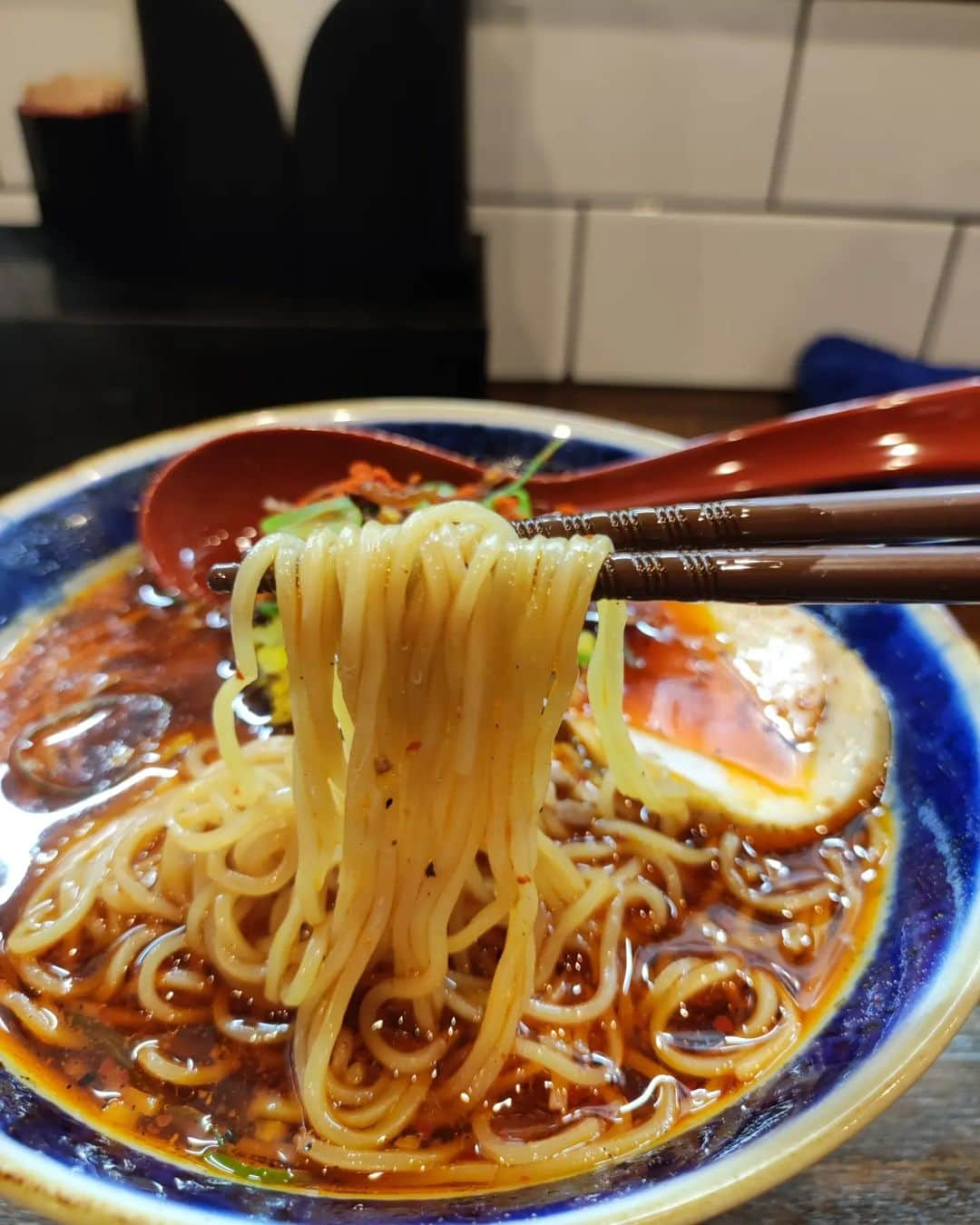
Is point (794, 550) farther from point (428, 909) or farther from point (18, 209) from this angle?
point (18, 209)

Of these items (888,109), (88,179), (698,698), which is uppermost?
(888,109)

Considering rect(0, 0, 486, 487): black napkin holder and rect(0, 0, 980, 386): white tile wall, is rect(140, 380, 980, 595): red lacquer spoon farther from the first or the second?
rect(0, 0, 980, 386): white tile wall

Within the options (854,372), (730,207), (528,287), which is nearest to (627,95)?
(730,207)

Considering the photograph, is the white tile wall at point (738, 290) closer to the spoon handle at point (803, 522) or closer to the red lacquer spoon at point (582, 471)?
the red lacquer spoon at point (582, 471)

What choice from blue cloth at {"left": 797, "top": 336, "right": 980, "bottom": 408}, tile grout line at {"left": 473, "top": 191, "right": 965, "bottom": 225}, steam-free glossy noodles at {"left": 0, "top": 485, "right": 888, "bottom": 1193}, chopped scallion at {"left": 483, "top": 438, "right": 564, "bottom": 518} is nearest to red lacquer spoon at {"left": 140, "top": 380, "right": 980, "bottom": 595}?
chopped scallion at {"left": 483, "top": 438, "right": 564, "bottom": 518}

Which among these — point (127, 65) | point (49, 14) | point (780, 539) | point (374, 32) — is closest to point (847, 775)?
point (780, 539)

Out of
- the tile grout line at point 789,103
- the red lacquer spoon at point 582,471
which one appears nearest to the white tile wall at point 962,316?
the tile grout line at point 789,103
